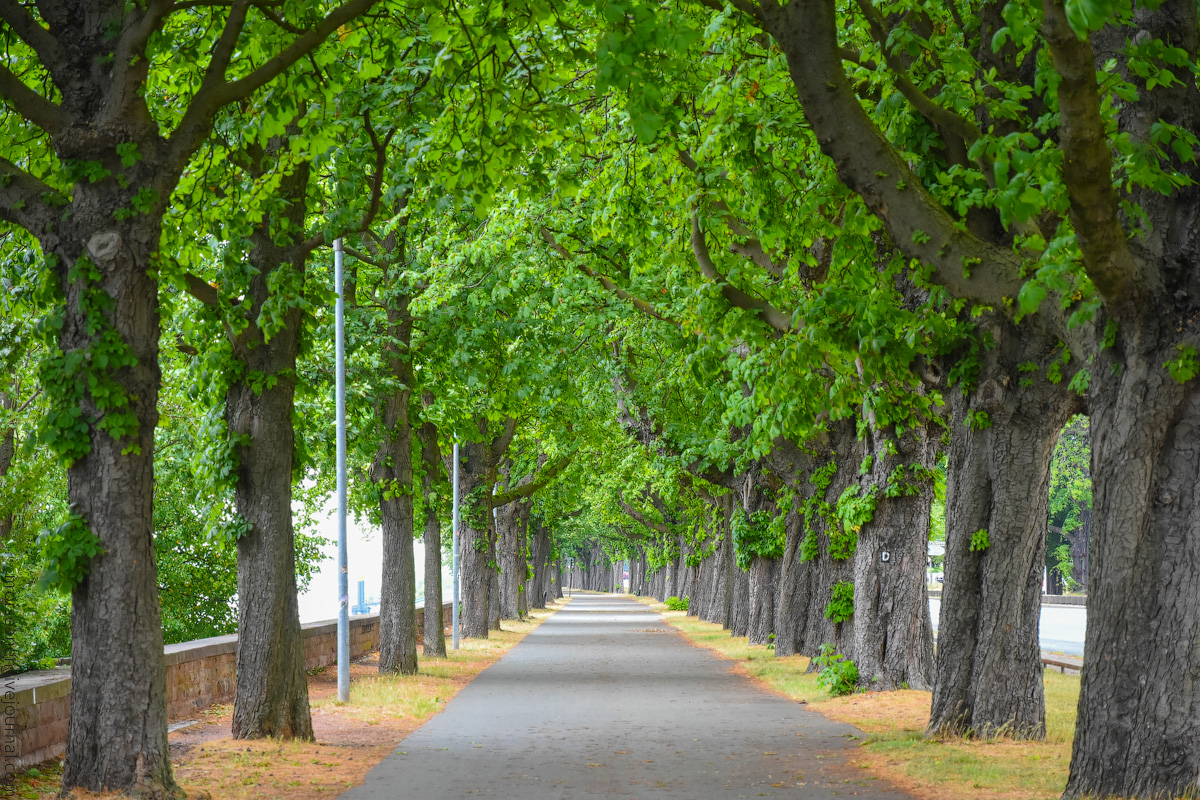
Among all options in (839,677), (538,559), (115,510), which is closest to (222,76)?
(115,510)

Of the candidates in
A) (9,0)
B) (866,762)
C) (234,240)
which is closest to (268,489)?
(234,240)

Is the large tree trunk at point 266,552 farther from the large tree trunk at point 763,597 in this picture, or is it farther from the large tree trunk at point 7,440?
the large tree trunk at point 763,597

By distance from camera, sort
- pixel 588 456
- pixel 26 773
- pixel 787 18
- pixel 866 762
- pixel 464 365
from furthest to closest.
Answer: pixel 588 456 < pixel 464 365 < pixel 866 762 < pixel 26 773 < pixel 787 18

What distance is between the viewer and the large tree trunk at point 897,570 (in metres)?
16.3

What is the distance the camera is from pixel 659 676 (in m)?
21.8

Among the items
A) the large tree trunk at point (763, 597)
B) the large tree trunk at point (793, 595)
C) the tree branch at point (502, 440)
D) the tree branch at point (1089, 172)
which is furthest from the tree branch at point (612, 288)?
the tree branch at point (1089, 172)

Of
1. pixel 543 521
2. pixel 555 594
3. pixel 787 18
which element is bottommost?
pixel 555 594

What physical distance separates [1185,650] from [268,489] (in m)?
8.57

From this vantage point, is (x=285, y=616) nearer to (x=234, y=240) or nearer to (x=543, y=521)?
(x=234, y=240)

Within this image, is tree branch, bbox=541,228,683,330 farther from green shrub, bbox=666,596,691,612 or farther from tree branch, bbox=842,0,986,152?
green shrub, bbox=666,596,691,612

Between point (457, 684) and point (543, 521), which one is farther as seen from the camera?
point (543, 521)

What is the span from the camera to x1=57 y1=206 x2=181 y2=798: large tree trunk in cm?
804

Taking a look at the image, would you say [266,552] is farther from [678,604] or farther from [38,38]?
[678,604]

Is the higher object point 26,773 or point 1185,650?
point 1185,650
